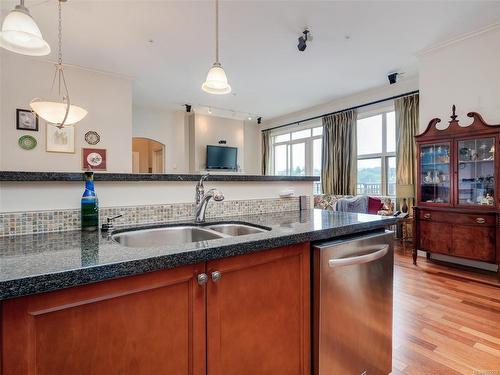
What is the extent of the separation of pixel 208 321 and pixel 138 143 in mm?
8248

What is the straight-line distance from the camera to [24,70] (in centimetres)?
370

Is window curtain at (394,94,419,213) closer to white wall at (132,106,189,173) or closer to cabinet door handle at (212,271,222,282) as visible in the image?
cabinet door handle at (212,271,222,282)

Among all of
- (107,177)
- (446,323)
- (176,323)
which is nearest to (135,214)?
(107,177)

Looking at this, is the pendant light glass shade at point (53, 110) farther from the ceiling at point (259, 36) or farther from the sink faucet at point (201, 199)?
the sink faucet at point (201, 199)

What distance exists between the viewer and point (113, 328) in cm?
73

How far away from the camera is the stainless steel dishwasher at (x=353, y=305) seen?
1131 millimetres

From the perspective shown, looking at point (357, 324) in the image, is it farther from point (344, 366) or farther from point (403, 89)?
point (403, 89)

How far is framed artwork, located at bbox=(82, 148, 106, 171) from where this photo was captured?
412 cm

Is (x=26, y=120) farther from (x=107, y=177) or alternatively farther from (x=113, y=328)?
(x=113, y=328)

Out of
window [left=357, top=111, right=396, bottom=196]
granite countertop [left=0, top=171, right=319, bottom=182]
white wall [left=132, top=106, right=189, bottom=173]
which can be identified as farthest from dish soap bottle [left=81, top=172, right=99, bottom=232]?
white wall [left=132, top=106, right=189, bottom=173]

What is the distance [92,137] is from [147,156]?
13.5 ft

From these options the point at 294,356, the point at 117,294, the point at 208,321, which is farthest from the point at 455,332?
the point at 117,294

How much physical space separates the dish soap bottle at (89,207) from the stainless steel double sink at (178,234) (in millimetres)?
127

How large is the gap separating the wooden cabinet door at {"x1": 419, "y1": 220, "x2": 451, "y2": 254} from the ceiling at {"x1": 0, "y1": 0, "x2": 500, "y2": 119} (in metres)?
2.31
